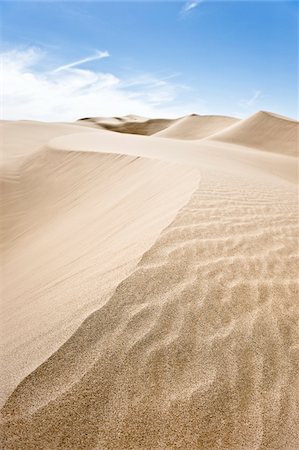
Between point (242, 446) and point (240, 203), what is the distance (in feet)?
10.6

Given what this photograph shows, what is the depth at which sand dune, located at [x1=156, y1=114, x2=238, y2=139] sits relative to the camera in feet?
127

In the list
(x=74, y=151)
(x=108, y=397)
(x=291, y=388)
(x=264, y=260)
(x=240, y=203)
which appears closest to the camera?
(x=108, y=397)

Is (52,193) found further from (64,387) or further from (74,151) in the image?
(64,387)

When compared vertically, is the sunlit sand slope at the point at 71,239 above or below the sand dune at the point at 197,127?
below

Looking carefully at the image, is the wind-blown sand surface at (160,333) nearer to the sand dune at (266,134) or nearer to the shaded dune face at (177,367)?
the shaded dune face at (177,367)

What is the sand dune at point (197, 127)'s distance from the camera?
38688mm

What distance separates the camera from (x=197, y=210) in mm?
3713

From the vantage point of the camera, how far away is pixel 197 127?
1620 inches

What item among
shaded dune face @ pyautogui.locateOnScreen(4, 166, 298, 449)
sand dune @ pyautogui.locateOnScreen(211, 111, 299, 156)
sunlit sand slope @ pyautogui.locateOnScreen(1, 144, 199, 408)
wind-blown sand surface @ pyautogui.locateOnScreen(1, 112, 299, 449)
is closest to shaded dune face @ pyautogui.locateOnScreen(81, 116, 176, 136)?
sand dune @ pyautogui.locateOnScreen(211, 111, 299, 156)

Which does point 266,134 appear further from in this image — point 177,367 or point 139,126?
point 139,126

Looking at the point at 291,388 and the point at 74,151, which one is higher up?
the point at 74,151

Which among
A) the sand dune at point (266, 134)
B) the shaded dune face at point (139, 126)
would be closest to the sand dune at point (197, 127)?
the shaded dune face at point (139, 126)

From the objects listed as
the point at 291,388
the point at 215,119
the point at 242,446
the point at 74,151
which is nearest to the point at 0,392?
the point at 242,446

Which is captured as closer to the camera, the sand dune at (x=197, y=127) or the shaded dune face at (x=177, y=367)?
the shaded dune face at (x=177, y=367)
